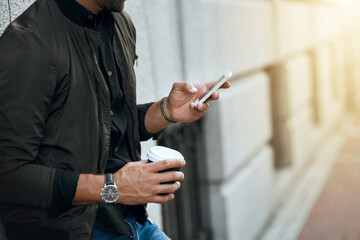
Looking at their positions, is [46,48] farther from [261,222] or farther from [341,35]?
[341,35]

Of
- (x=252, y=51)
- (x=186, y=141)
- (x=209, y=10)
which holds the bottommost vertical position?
(x=186, y=141)

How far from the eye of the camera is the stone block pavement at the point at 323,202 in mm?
6176

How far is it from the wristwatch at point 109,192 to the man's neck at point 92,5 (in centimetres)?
63

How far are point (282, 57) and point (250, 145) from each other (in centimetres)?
199

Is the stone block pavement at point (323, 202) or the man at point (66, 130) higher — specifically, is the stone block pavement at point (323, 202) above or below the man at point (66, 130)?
below

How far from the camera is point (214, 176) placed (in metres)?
4.91

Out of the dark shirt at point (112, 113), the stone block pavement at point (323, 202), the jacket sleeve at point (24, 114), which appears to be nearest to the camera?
the jacket sleeve at point (24, 114)

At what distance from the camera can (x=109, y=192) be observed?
→ 1981 mm

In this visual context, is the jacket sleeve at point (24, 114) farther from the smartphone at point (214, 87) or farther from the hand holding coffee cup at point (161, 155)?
the smartphone at point (214, 87)

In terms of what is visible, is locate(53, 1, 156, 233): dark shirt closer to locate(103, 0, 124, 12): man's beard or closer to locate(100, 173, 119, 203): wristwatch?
locate(103, 0, 124, 12): man's beard

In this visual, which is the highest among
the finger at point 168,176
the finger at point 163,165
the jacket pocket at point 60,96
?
the jacket pocket at point 60,96

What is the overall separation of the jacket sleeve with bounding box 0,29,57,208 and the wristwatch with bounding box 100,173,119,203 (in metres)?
A: 0.18

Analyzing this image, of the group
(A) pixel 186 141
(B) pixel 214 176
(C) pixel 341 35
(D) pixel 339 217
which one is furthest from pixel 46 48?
(C) pixel 341 35

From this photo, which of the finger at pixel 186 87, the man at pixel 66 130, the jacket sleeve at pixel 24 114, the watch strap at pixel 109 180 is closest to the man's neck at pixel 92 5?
the man at pixel 66 130
